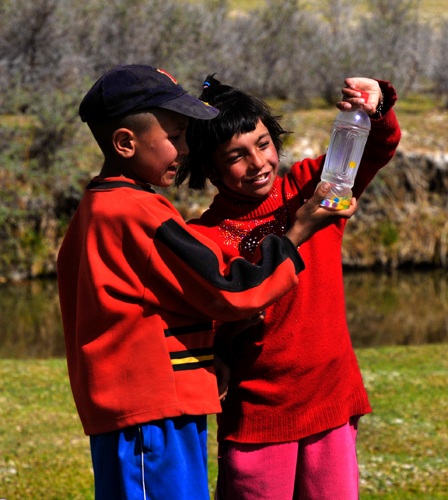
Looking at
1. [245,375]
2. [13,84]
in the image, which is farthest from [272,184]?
[13,84]

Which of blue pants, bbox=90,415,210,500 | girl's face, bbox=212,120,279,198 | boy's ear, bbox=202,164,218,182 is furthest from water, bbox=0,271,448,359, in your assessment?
blue pants, bbox=90,415,210,500

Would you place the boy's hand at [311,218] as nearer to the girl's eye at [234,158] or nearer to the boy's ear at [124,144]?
the girl's eye at [234,158]

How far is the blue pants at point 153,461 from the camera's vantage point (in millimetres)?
1864

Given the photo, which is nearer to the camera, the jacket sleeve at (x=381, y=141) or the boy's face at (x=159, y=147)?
the boy's face at (x=159, y=147)

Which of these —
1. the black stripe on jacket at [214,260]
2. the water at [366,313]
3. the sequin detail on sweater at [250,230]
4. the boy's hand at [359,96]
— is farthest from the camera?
the water at [366,313]

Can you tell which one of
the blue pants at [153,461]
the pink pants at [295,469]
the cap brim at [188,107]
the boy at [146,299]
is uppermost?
the cap brim at [188,107]

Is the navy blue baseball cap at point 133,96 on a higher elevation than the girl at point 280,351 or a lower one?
higher

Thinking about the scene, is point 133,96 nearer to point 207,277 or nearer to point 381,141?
point 207,277

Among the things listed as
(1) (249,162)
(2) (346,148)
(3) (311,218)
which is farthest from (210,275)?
(2) (346,148)

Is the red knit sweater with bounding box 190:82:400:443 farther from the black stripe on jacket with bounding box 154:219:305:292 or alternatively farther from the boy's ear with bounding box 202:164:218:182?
the black stripe on jacket with bounding box 154:219:305:292

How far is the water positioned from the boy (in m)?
6.37

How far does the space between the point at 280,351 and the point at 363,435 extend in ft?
9.27

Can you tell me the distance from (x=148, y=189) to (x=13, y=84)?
1062 centimetres

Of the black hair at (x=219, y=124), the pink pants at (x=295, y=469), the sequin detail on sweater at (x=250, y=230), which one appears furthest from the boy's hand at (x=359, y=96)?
the pink pants at (x=295, y=469)
